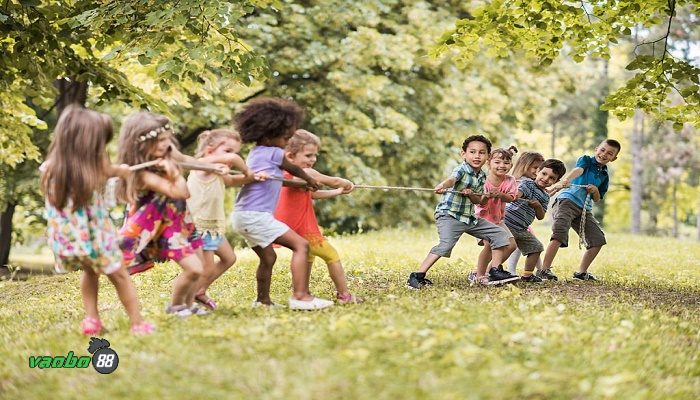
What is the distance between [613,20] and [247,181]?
19.3 feet

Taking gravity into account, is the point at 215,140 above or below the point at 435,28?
below

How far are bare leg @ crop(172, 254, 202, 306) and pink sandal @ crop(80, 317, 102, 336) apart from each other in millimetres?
714

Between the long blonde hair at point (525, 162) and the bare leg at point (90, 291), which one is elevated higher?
the long blonde hair at point (525, 162)

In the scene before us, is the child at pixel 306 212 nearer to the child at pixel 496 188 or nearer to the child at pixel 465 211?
the child at pixel 465 211

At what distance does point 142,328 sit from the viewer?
6.04 m

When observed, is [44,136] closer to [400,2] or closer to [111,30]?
[400,2]

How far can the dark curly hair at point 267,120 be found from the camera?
7.32 metres

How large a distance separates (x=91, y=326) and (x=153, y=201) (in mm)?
1092

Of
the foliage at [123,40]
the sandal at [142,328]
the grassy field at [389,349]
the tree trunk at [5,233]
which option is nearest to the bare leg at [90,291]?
the grassy field at [389,349]

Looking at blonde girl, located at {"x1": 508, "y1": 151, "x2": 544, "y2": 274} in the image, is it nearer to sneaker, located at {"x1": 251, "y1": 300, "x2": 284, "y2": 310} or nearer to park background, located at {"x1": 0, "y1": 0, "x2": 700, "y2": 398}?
park background, located at {"x1": 0, "y1": 0, "x2": 700, "y2": 398}

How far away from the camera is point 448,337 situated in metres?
5.09

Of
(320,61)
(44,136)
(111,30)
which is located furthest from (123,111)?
(111,30)

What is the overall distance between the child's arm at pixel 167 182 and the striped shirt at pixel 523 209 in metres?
5.30

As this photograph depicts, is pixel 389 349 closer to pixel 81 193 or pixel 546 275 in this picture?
pixel 81 193
